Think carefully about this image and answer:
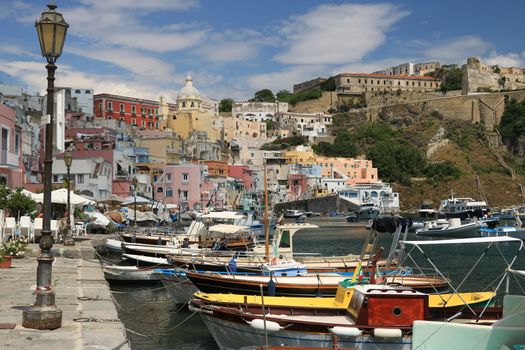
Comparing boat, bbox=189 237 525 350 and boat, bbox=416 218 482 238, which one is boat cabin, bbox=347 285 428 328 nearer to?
boat, bbox=189 237 525 350

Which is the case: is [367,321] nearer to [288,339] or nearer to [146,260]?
[288,339]

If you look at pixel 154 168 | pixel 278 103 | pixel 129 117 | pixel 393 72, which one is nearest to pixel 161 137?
pixel 154 168

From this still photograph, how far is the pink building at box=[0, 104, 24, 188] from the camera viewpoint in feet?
99.1

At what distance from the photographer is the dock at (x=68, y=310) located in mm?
9422

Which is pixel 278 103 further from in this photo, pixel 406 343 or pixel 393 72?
pixel 406 343

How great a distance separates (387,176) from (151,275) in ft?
352

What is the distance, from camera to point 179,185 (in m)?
79.9

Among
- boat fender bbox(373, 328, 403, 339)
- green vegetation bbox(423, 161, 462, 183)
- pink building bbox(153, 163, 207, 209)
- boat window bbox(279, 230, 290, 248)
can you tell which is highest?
green vegetation bbox(423, 161, 462, 183)

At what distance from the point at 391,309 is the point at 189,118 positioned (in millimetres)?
104391

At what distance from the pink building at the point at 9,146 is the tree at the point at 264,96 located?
440 ft

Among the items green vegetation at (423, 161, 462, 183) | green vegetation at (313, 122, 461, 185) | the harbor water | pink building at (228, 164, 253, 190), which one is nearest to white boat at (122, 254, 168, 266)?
the harbor water

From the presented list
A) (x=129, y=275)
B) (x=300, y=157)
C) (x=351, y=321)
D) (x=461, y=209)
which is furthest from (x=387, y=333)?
(x=300, y=157)

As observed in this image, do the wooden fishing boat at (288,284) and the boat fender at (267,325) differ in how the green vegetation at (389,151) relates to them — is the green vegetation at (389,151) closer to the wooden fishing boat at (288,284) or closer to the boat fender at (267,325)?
the wooden fishing boat at (288,284)

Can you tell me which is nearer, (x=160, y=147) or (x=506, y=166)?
(x=160, y=147)
